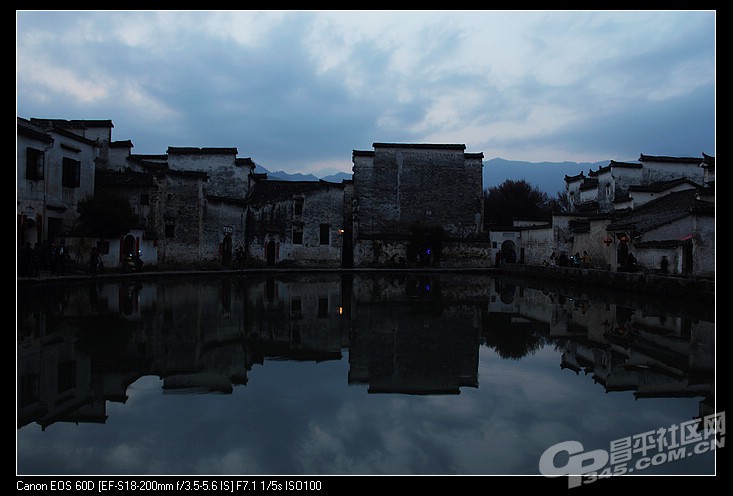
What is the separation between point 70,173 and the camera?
965 inches

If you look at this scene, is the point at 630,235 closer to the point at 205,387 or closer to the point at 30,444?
the point at 205,387

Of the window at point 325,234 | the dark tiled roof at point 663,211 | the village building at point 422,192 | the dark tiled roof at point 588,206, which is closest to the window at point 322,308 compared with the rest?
the dark tiled roof at point 663,211

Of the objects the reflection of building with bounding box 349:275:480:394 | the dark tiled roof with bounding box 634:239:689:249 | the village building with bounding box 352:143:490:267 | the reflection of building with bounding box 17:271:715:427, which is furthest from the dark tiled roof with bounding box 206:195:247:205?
the dark tiled roof with bounding box 634:239:689:249

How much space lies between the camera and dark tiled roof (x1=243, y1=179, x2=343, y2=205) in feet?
118

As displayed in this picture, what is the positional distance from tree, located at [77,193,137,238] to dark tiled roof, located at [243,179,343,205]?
39.0 ft

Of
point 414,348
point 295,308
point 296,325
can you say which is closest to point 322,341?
point 296,325

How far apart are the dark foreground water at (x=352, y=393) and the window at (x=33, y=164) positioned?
448 inches

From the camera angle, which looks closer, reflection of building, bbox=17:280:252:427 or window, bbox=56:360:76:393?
reflection of building, bbox=17:280:252:427

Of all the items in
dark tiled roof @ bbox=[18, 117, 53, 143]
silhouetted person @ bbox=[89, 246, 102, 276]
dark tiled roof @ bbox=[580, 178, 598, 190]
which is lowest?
silhouetted person @ bbox=[89, 246, 102, 276]

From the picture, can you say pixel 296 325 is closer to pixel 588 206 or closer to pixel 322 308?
pixel 322 308

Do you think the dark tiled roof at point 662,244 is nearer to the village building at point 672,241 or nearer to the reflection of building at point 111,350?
the village building at point 672,241

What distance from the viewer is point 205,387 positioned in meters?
6.29

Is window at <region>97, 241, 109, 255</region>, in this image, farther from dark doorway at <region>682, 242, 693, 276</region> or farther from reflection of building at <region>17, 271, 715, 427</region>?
dark doorway at <region>682, 242, 693, 276</region>

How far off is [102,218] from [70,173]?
3.03 meters
